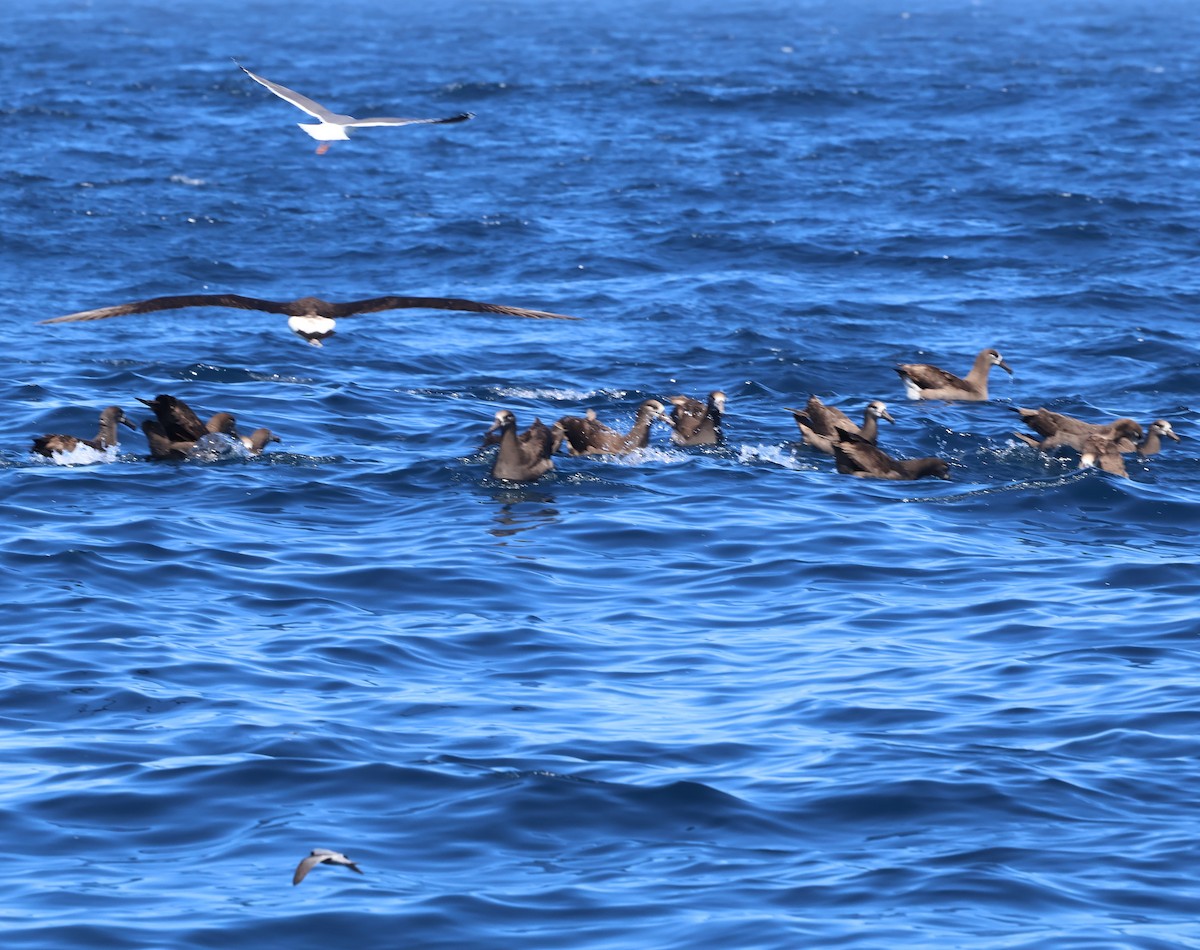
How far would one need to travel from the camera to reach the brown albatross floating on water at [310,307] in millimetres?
15094

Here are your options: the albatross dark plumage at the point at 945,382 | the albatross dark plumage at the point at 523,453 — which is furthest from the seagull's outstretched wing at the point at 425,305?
the albatross dark plumage at the point at 945,382

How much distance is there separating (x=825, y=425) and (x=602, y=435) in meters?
2.10

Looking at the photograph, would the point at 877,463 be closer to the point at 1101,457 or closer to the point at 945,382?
the point at 1101,457

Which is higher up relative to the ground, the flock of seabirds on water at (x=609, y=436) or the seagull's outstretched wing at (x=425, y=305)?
the seagull's outstretched wing at (x=425, y=305)

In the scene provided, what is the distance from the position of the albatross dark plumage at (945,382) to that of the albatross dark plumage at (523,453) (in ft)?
17.8

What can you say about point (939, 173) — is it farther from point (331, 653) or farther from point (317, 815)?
point (317, 815)

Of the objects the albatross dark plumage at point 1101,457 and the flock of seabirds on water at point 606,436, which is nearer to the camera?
the flock of seabirds on water at point 606,436

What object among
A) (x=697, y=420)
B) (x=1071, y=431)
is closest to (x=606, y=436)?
(x=697, y=420)

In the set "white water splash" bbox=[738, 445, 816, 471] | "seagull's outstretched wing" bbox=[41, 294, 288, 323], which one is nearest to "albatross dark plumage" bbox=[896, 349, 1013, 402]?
"white water splash" bbox=[738, 445, 816, 471]

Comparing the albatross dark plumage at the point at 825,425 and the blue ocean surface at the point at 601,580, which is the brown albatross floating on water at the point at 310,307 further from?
the albatross dark plumage at the point at 825,425

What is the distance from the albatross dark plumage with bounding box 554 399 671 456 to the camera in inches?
724

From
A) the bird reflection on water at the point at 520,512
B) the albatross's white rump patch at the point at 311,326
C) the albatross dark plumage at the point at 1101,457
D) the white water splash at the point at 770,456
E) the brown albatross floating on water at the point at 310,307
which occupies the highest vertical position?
the brown albatross floating on water at the point at 310,307

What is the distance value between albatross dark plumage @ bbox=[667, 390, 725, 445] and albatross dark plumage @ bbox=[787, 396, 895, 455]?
0.77 metres

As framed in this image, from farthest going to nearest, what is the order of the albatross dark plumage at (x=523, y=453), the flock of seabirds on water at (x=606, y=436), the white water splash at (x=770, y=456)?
the white water splash at (x=770, y=456)
the flock of seabirds on water at (x=606, y=436)
the albatross dark plumage at (x=523, y=453)
